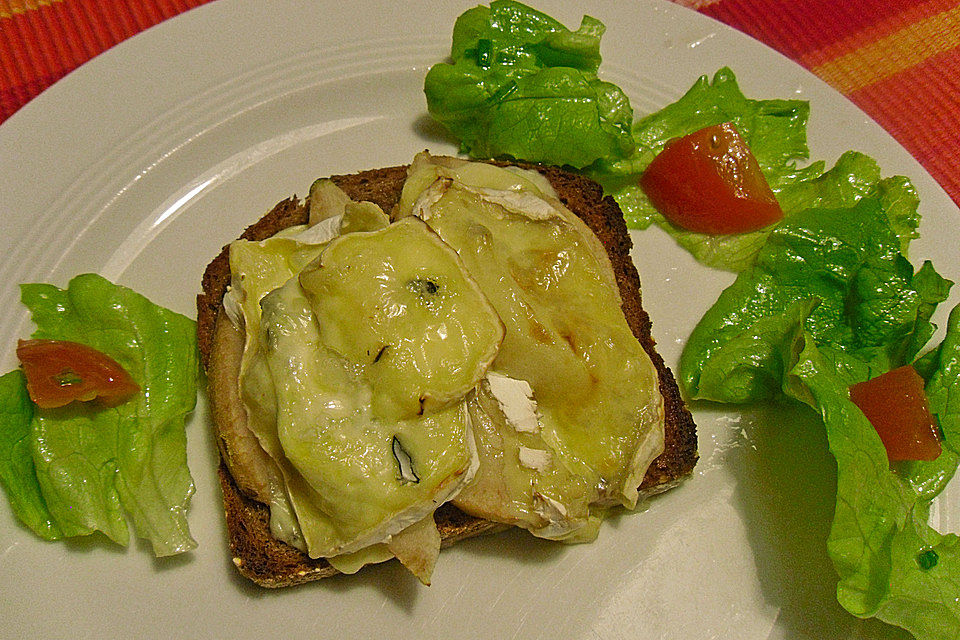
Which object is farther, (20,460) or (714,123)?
(714,123)

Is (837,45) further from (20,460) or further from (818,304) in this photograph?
(20,460)

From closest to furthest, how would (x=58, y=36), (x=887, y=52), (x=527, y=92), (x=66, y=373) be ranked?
(x=66, y=373), (x=527, y=92), (x=58, y=36), (x=887, y=52)

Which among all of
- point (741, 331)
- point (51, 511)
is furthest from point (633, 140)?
point (51, 511)

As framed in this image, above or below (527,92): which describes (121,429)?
below

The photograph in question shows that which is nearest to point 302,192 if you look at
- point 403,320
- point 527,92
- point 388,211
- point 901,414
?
point 388,211

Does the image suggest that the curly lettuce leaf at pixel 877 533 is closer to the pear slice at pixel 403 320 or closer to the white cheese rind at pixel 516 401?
the white cheese rind at pixel 516 401

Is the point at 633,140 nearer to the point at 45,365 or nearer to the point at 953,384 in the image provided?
the point at 953,384

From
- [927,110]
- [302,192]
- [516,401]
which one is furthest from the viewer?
[927,110]
